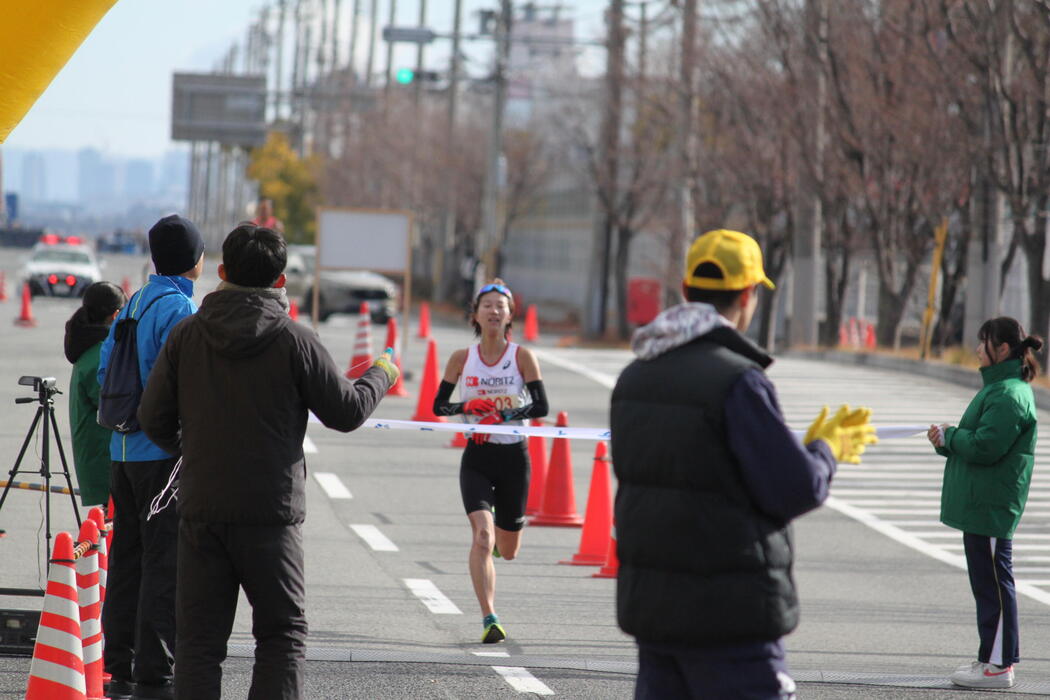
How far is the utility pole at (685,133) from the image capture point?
3419cm

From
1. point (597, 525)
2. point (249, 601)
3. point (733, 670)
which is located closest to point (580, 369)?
point (597, 525)

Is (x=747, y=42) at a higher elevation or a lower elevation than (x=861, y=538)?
higher

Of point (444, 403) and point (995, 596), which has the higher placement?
point (444, 403)

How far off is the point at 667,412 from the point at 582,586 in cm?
625

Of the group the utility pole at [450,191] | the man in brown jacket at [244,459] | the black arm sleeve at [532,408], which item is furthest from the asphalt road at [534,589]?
the utility pole at [450,191]

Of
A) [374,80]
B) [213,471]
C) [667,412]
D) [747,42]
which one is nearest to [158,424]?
[213,471]

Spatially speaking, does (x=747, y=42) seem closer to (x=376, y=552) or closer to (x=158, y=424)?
(x=376, y=552)

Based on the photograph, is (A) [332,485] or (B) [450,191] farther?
(B) [450,191]

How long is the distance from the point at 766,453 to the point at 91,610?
3.33 metres

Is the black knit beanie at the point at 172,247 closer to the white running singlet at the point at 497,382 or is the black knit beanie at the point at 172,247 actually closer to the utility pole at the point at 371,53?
the white running singlet at the point at 497,382

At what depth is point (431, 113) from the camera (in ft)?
249

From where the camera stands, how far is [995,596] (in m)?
7.88

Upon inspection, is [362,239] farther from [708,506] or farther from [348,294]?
[708,506]

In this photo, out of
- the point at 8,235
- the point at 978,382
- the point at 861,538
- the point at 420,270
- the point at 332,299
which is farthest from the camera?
the point at 8,235
